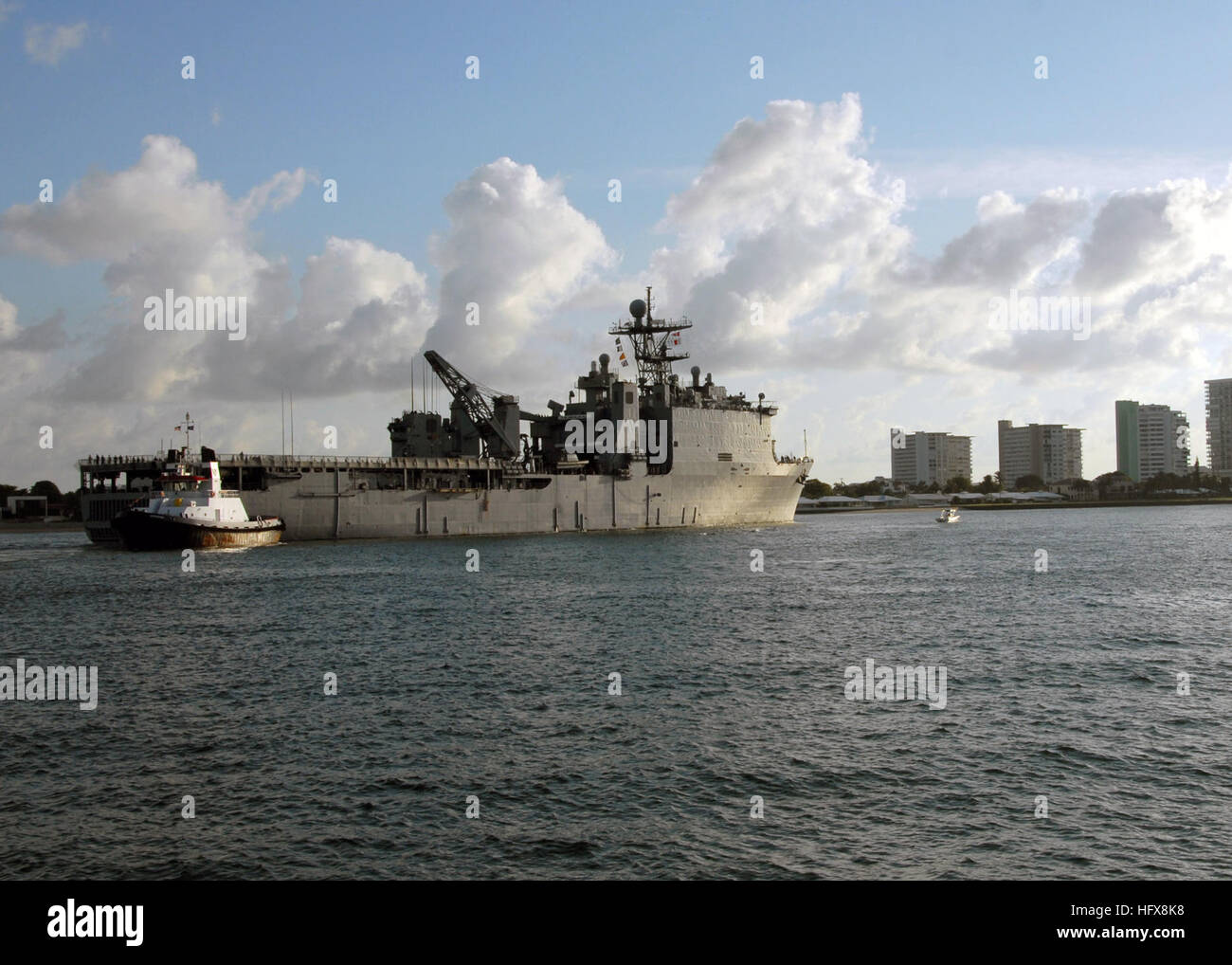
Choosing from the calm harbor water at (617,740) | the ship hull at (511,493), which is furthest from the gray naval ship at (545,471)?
the calm harbor water at (617,740)

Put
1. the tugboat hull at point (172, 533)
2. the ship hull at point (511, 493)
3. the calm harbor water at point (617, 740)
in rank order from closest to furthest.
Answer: the calm harbor water at point (617, 740), the tugboat hull at point (172, 533), the ship hull at point (511, 493)

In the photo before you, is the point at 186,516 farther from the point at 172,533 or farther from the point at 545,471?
the point at 545,471

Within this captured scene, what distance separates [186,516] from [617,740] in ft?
170

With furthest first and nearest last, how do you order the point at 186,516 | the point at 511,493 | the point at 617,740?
the point at 511,493, the point at 186,516, the point at 617,740

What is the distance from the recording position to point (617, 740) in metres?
17.5

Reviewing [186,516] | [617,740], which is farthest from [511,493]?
[617,740]

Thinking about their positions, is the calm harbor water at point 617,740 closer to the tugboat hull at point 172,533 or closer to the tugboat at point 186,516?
the tugboat hull at point 172,533

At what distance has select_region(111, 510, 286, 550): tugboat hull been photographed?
200ft

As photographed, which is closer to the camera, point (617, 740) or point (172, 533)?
point (617, 740)

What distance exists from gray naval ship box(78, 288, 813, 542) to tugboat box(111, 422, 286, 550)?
3.02 meters

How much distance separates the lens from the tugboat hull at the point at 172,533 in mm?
60844

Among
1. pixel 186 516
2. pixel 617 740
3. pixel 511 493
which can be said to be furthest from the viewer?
pixel 511 493

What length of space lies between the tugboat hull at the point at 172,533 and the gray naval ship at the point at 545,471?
4.26 m
